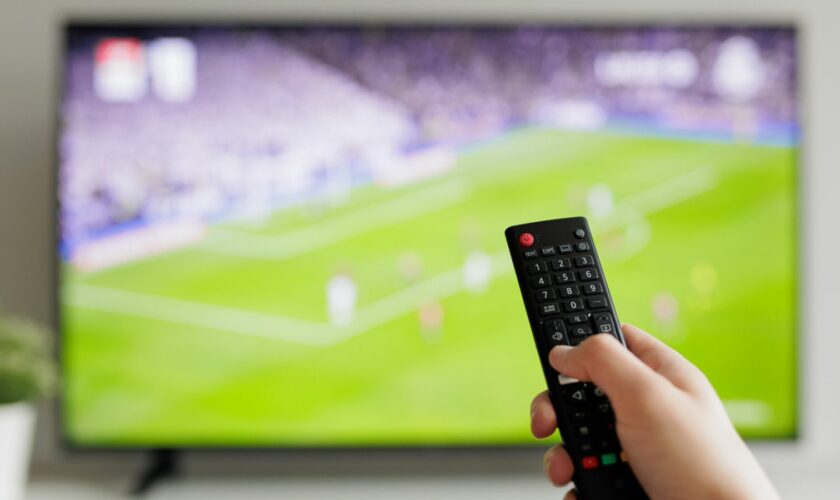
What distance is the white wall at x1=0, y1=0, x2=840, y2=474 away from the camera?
196 centimetres

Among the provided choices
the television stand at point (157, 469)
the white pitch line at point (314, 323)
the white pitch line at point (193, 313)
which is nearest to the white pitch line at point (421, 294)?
the white pitch line at point (314, 323)

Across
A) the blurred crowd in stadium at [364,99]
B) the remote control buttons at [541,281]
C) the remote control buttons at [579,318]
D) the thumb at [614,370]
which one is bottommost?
the thumb at [614,370]

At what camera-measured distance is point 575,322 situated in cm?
92

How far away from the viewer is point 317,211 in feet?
5.98

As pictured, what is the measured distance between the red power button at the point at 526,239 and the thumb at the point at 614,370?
20 centimetres

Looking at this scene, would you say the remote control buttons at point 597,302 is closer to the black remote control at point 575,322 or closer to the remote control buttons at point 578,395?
the black remote control at point 575,322

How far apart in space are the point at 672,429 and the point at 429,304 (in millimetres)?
1106

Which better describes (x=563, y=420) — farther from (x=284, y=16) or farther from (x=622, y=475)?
(x=284, y=16)

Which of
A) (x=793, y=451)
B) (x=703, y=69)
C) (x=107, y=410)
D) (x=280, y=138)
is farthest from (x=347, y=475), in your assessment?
(x=703, y=69)

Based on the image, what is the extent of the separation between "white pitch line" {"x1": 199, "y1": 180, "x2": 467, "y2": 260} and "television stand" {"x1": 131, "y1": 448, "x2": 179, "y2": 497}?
1.58ft

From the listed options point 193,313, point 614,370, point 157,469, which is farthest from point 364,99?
point 614,370

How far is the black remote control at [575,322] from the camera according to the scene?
2.76 ft

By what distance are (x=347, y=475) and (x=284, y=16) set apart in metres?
1.07

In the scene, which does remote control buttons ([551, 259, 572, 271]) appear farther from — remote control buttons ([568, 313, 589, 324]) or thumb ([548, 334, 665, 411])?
thumb ([548, 334, 665, 411])
